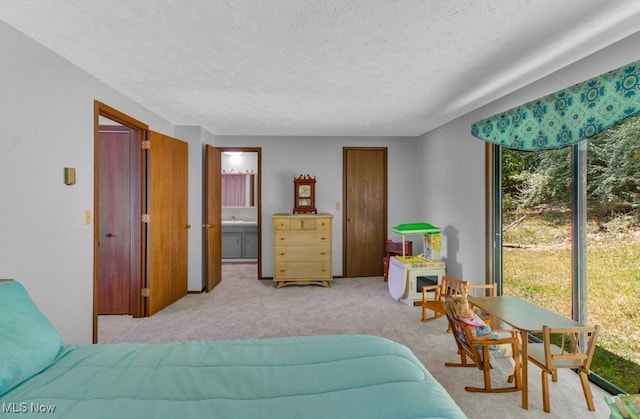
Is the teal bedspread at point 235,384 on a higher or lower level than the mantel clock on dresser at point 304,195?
lower

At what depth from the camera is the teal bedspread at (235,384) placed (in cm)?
103

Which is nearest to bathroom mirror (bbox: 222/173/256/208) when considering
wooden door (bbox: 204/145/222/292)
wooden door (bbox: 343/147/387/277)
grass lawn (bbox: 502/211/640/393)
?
wooden door (bbox: 204/145/222/292)

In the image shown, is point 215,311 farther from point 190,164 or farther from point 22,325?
point 22,325

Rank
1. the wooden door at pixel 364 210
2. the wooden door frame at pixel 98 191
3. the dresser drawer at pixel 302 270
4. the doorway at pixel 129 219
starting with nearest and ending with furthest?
the wooden door frame at pixel 98 191, the doorway at pixel 129 219, the dresser drawer at pixel 302 270, the wooden door at pixel 364 210

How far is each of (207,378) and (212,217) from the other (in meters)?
3.60

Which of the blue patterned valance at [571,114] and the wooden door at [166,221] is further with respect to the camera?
the wooden door at [166,221]

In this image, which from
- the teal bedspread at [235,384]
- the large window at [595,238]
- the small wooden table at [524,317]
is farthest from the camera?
the large window at [595,238]

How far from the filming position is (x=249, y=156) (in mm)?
6645

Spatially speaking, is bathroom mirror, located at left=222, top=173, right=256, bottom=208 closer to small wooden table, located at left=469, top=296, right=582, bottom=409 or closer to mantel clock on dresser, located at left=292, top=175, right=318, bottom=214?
mantel clock on dresser, located at left=292, top=175, right=318, bottom=214

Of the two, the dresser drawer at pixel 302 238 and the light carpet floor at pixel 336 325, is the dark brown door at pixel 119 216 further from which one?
the dresser drawer at pixel 302 238

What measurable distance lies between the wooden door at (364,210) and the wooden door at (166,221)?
2.49 meters

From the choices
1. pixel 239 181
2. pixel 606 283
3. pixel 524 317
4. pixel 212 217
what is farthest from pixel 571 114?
pixel 239 181

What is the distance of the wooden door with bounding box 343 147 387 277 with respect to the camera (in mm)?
→ 5188

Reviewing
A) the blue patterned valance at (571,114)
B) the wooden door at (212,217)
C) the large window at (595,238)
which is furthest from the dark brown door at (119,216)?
the large window at (595,238)
